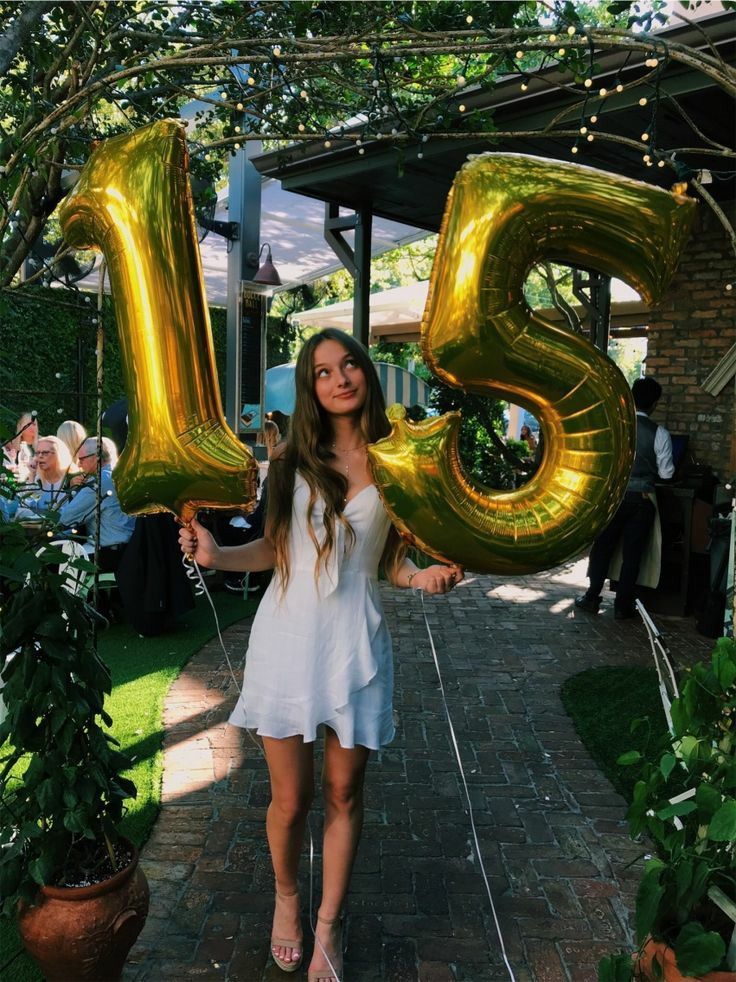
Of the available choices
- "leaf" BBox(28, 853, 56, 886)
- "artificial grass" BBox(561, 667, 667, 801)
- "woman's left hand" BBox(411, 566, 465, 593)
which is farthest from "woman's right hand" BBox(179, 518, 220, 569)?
"artificial grass" BBox(561, 667, 667, 801)

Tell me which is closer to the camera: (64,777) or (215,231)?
(64,777)

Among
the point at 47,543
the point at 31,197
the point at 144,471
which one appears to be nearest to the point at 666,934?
the point at 144,471

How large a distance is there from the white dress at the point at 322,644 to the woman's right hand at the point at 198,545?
24 cm

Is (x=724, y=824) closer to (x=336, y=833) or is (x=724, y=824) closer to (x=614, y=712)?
(x=336, y=833)

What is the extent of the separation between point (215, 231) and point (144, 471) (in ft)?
20.6

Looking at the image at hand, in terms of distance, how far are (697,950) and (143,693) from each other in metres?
3.55

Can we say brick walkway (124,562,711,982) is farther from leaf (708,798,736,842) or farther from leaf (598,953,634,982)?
leaf (708,798,736,842)

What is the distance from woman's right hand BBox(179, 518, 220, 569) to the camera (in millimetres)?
1924

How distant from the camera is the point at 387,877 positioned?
2.87 metres

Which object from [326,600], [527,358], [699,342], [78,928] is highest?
[699,342]

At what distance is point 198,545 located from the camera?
6.38ft

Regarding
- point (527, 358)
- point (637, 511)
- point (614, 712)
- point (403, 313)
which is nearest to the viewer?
point (527, 358)

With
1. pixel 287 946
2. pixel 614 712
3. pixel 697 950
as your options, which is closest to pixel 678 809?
pixel 697 950

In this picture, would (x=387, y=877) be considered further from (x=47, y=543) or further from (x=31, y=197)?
(x=31, y=197)
